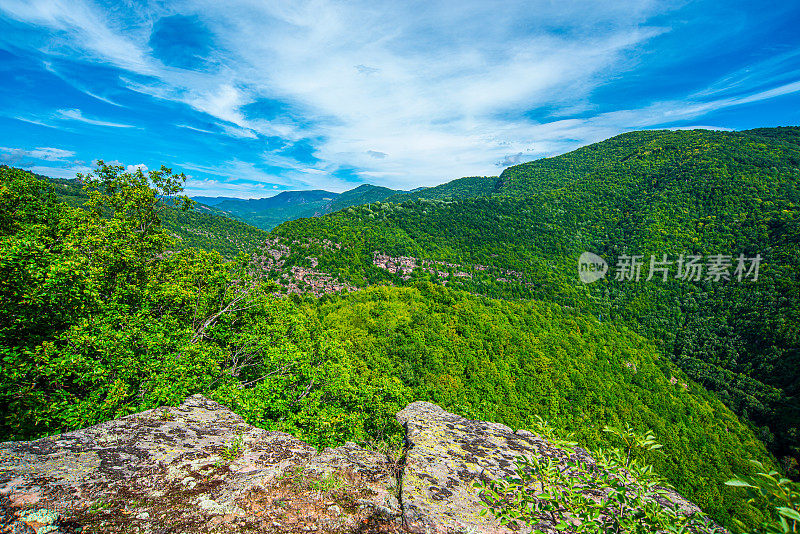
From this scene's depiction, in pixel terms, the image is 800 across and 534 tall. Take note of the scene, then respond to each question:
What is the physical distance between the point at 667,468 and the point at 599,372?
1519cm

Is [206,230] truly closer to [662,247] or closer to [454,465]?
[454,465]

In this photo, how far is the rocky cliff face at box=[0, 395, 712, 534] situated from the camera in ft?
16.4

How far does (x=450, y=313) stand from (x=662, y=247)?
314 feet

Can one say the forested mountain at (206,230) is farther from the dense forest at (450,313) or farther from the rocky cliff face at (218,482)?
the rocky cliff face at (218,482)

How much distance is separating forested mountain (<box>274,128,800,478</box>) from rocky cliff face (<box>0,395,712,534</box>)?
2422 inches

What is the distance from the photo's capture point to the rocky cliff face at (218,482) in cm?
499

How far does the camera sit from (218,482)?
6.20m

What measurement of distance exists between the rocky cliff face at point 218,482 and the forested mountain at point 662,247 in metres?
61.5

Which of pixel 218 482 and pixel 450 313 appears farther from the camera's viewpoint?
pixel 450 313

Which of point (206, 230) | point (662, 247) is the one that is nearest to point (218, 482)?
point (206, 230)

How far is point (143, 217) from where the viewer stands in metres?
17.5

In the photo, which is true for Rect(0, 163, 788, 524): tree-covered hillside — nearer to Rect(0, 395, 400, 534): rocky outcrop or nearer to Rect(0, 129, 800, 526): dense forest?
Rect(0, 129, 800, 526): dense forest

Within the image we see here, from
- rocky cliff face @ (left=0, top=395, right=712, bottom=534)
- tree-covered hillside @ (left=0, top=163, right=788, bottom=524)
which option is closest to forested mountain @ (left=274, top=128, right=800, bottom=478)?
tree-covered hillside @ (left=0, top=163, right=788, bottom=524)

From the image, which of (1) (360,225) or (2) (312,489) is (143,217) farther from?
(1) (360,225)
